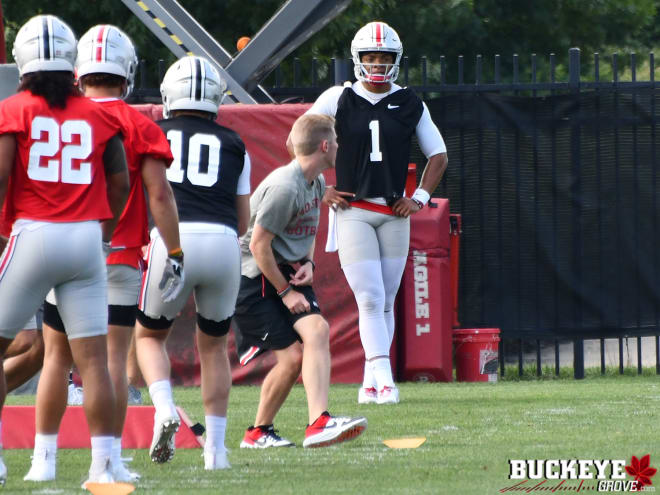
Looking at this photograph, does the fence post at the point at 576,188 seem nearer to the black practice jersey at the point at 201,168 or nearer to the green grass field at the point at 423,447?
the green grass field at the point at 423,447

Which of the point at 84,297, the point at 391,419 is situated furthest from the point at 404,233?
the point at 84,297

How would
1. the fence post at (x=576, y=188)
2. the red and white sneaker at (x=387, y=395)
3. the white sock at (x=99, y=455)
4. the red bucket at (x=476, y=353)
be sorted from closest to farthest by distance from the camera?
the white sock at (x=99, y=455) < the red and white sneaker at (x=387, y=395) < the red bucket at (x=476, y=353) < the fence post at (x=576, y=188)

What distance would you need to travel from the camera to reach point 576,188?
10.8 metres

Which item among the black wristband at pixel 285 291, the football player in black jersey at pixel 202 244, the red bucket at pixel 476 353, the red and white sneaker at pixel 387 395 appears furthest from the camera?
the red bucket at pixel 476 353

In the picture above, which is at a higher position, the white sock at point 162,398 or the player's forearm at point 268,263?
the player's forearm at point 268,263

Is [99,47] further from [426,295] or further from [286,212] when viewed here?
[426,295]

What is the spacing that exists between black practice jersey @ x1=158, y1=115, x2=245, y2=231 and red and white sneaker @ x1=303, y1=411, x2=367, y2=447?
114cm

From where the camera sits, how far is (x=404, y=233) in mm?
8766

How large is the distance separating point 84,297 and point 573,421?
3179 millimetres

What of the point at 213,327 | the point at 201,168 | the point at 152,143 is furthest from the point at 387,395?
the point at 152,143

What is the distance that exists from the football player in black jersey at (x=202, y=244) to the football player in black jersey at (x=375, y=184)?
9.24 ft

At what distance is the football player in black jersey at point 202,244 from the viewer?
575 cm

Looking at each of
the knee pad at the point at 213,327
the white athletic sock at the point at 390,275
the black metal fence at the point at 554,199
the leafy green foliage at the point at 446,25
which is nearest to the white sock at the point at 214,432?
the knee pad at the point at 213,327

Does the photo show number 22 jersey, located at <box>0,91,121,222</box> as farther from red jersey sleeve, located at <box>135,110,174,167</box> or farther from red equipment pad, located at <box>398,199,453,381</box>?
red equipment pad, located at <box>398,199,453,381</box>
